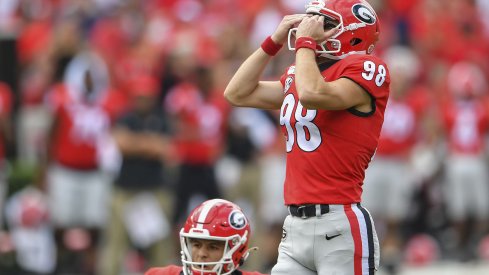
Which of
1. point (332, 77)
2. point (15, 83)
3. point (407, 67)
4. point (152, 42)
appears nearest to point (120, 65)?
point (152, 42)

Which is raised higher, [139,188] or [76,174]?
[76,174]

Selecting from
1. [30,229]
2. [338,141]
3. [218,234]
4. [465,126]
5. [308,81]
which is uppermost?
[308,81]

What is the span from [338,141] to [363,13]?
585 millimetres

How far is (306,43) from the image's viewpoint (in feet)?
18.5

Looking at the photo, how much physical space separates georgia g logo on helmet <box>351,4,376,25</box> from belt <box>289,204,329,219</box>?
838 millimetres

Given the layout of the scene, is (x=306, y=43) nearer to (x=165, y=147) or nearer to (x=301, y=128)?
(x=301, y=128)

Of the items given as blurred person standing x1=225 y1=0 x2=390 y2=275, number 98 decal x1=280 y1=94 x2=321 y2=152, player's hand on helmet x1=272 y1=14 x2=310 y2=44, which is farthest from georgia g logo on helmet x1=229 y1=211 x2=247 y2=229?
player's hand on helmet x1=272 y1=14 x2=310 y2=44

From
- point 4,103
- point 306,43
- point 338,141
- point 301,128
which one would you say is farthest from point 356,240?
point 4,103

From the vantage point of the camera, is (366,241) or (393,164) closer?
(366,241)

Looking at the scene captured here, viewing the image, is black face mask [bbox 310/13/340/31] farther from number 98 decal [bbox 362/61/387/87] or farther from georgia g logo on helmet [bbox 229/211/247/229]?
Answer: georgia g logo on helmet [bbox 229/211/247/229]

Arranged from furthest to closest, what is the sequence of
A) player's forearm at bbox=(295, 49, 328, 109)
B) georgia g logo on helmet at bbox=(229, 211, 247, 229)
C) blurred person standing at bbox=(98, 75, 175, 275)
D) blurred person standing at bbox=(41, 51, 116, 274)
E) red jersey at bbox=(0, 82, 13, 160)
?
blurred person standing at bbox=(41, 51, 116, 274), red jersey at bbox=(0, 82, 13, 160), blurred person standing at bbox=(98, 75, 175, 275), georgia g logo on helmet at bbox=(229, 211, 247, 229), player's forearm at bbox=(295, 49, 328, 109)

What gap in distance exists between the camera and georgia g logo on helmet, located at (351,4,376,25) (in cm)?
577

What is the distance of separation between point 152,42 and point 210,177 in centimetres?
276

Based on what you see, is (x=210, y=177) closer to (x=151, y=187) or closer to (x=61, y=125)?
(x=151, y=187)
